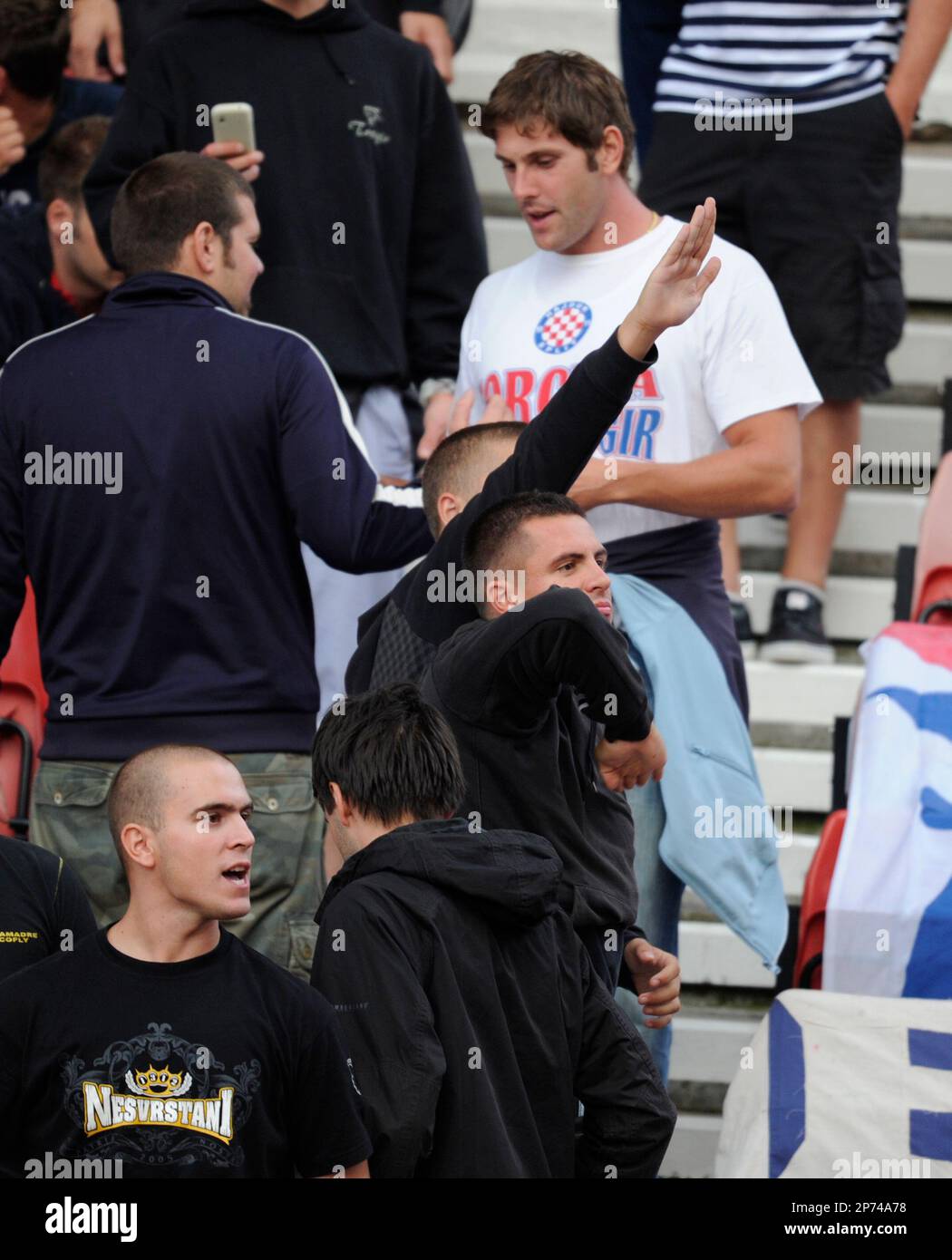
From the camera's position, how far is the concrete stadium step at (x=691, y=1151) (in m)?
4.94

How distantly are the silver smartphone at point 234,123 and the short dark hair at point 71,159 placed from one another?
57 cm

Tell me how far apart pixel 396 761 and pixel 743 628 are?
2.82 meters

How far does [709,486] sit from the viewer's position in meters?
4.11

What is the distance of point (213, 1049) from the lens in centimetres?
278

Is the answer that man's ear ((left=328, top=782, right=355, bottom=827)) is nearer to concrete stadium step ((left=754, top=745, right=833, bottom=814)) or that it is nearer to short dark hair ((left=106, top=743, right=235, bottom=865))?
short dark hair ((left=106, top=743, right=235, bottom=865))

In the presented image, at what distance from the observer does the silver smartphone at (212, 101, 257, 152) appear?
4.71 metres

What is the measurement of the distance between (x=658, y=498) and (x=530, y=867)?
125cm

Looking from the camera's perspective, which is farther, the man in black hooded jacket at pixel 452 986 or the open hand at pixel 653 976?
the open hand at pixel 653 976

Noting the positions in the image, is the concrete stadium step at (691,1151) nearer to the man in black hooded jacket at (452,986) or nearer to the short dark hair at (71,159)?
the man in black hooded jacket at (452,986)
